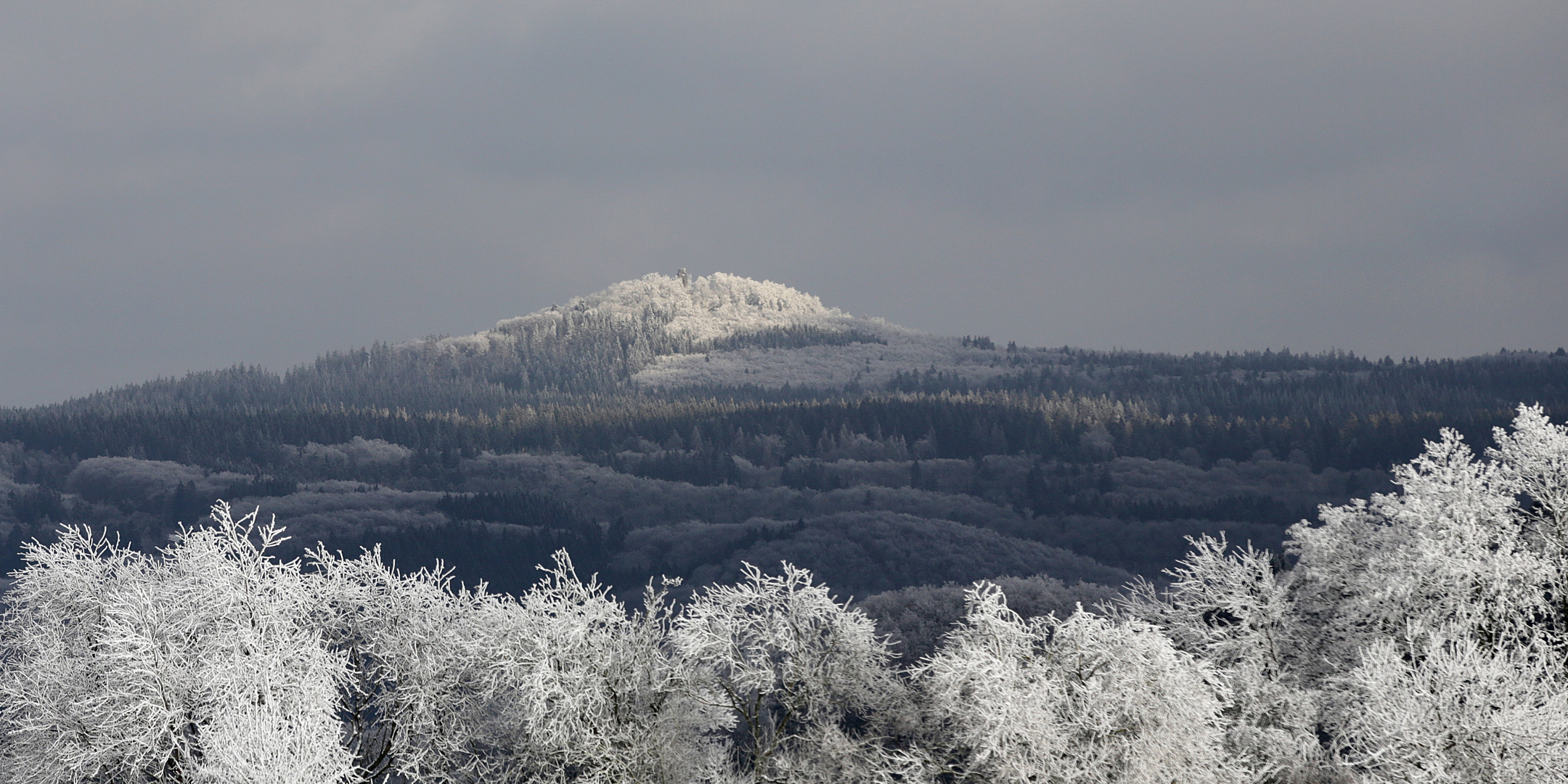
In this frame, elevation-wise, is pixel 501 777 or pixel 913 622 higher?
pixel 501 777

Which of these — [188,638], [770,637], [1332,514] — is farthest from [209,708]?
[1332,514]

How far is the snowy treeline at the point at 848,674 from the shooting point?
3506 centimetres

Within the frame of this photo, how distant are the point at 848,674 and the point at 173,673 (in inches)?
874

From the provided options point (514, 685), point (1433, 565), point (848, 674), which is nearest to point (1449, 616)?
point (1433, 565)

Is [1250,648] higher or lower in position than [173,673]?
lower

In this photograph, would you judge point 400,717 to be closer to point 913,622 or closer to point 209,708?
point 209,708

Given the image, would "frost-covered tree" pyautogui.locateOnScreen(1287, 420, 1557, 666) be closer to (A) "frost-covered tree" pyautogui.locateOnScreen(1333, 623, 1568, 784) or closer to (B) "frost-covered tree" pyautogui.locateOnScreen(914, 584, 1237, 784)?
(A) "frost-covered tree" pyautogui.locateOnScreen(1333, 623, 1568, 784)

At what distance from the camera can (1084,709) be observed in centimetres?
3553

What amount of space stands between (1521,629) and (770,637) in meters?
23.7

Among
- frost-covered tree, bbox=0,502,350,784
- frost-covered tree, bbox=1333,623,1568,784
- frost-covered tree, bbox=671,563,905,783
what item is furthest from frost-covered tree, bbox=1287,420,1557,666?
frost-covered tree, bbox=0,502,350,784

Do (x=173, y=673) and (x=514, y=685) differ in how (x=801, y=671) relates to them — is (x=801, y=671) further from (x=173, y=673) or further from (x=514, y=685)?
(x=173, y=673)

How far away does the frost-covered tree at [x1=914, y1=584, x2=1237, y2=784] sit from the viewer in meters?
34.7

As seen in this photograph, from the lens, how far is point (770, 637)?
1671 inches

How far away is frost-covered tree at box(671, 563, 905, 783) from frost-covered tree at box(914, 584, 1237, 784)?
4531 millimetres
